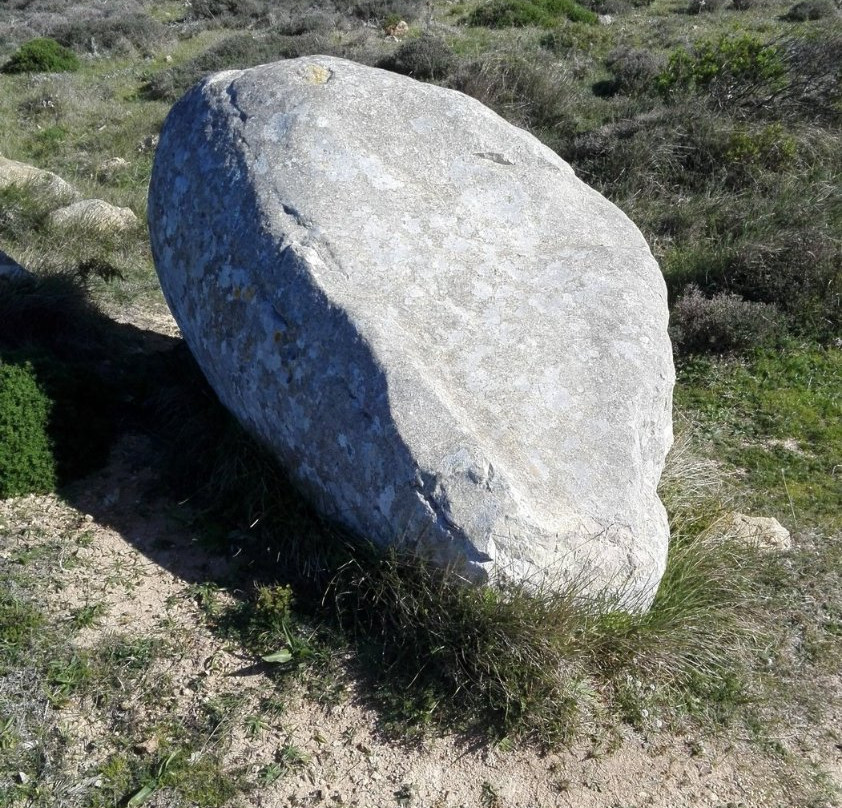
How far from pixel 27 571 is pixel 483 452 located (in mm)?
2135

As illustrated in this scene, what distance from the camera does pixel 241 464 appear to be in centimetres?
404

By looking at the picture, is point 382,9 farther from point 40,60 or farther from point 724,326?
point 724,326

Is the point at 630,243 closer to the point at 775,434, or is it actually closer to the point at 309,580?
the point at 775,434

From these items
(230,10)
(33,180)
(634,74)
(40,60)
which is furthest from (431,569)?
(230,10)

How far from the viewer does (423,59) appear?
11.9 metres

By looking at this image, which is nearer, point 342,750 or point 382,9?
point 342,750

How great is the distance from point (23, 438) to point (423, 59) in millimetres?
9520

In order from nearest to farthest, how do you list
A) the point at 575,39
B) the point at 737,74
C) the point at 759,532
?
the point at 759,532 < the point at 737,74 < the point at 575,39

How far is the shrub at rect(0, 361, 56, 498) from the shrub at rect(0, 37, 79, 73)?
1305 cm

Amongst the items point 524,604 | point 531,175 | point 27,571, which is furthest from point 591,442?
point 27,571

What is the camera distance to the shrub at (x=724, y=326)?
6.09 m

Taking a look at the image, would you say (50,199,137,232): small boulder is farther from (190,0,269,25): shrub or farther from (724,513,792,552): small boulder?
(190,0,269,25): shrub

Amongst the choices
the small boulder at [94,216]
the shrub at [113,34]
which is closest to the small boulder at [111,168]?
the small boulder at [94,216]

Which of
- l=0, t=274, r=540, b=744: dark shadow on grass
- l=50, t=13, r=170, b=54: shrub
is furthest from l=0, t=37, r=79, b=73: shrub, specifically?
l=0, t=274, r=540, b=744: dark shadow on grass
